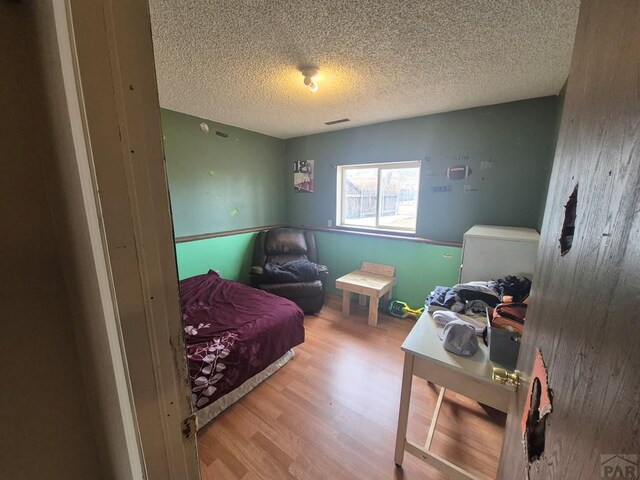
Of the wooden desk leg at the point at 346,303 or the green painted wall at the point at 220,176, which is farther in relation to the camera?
the wooden desk leg at the point at 346,303

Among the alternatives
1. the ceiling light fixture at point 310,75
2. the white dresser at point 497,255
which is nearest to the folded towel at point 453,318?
the white dresser at point 497,255

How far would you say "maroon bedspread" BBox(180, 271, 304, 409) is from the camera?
1585mm

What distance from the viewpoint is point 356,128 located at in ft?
10.8

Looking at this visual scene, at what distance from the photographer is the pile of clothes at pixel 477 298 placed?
1547mm

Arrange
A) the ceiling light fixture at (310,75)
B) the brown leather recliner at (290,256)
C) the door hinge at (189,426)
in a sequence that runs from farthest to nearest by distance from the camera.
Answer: the brown leather recliner at (290,256) < the ceiling light fixture at (310,75) < the door hinge at (189,426)

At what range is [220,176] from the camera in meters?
3.23

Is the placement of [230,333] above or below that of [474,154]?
below

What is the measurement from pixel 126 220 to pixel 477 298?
1956 mm

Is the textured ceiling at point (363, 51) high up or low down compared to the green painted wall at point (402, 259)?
up

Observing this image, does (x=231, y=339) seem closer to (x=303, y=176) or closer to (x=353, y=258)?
(x=353, y=258)

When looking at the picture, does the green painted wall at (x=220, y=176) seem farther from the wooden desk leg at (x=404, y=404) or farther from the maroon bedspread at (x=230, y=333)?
the wooden desk leg at (x=404, y=404)

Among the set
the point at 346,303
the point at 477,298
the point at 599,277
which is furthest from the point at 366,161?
the point at 599,277

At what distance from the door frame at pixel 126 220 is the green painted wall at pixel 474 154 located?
9.68 ft

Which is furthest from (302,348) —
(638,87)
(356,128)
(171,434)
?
(356,128)
